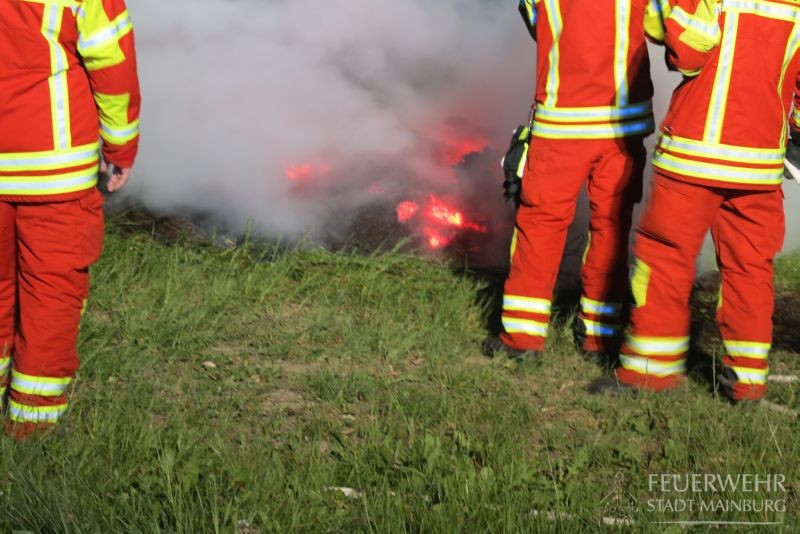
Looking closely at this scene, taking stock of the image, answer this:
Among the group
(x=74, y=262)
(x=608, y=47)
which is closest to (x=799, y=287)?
(x=608, y=47)

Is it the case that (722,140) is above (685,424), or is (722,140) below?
above

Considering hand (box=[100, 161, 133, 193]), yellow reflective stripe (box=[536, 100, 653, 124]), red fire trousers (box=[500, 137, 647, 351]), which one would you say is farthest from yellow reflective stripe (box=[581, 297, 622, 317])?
hand (box=[100, 161, 133, 193])

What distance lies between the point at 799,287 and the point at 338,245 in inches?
106

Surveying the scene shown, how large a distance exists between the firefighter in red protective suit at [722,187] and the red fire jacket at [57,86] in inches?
80.0

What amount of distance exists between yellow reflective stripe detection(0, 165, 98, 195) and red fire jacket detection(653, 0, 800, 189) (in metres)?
2.22

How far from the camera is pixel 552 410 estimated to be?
4.48m

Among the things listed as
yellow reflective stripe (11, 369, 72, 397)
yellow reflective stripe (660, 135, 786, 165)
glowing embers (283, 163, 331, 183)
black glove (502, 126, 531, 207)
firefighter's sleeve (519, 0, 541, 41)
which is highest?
firefighter's sleeve (519, 0, 541, 41)

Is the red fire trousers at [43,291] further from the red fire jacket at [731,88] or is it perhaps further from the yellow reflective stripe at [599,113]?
the red fire jacket at [731,88]

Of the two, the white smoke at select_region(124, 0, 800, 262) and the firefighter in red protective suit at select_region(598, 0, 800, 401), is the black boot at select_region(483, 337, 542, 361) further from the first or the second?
the white smoke at select_region(124, 0, 800, 262)

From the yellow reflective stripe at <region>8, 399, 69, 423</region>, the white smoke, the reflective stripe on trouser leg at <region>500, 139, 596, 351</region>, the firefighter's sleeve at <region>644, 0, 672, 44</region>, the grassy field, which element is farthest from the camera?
the white smoke

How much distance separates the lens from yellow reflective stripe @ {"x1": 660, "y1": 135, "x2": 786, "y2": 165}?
4.22 meters

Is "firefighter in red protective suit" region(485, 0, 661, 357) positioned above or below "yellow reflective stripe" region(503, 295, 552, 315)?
above

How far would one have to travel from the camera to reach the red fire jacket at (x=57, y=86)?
362 centimetres

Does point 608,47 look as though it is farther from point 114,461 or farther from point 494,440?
point 114,461
